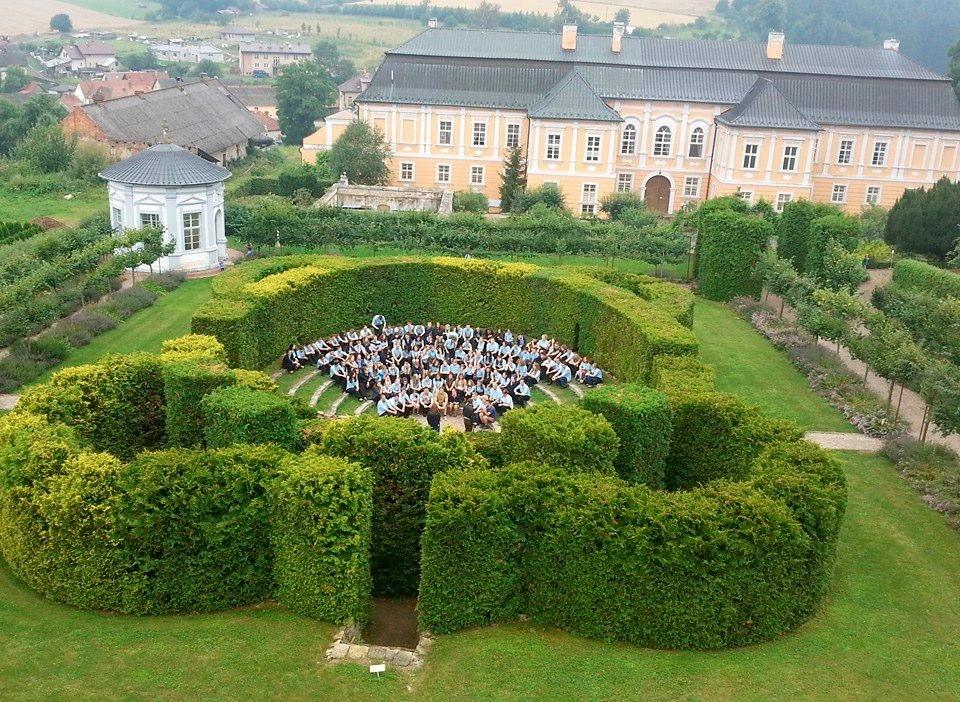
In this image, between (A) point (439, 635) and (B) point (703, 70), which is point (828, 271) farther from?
(B) point (703, 70)

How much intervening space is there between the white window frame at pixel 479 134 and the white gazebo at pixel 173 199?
25327 mm

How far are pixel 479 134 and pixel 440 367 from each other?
37.6 meters

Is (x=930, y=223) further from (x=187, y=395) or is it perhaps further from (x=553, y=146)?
(x=187, y=395)

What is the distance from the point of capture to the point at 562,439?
16.8m

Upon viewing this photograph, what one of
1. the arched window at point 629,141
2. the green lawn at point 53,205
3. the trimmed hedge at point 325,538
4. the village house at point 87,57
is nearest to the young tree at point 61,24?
the village house at point 87,57

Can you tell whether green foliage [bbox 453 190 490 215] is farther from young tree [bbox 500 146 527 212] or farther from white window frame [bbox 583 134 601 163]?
white window frame [bbox 583 134 601 163]

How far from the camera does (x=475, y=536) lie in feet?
47.9

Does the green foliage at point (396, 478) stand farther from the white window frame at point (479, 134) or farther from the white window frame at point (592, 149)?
Answer: the white window frame at point (479, 134)

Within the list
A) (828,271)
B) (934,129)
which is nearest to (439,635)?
(828,271)

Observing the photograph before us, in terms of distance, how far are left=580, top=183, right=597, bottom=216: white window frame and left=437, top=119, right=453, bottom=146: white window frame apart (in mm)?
9912

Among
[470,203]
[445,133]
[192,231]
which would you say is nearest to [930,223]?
[470,203]

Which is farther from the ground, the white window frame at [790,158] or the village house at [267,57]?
the village house at [267,57]

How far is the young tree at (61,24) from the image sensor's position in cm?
18925

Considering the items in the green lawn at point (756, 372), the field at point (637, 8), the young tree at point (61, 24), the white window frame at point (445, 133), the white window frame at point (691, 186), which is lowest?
the green lawn at point (756, 372)
